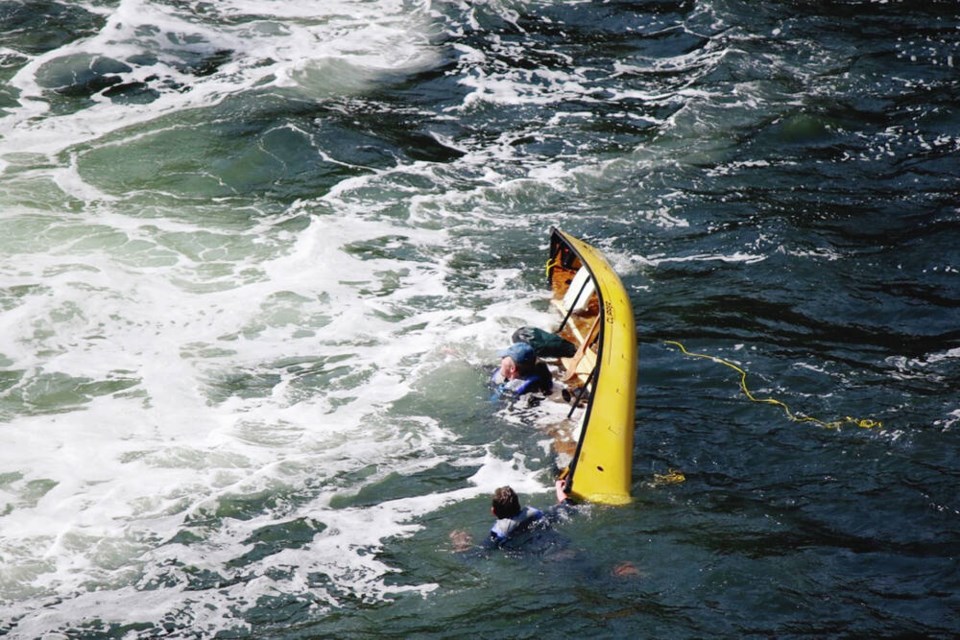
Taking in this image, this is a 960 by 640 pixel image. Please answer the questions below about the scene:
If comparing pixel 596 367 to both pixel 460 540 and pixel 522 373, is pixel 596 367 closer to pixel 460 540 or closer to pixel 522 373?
pixel 522 373

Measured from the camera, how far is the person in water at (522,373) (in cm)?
1041

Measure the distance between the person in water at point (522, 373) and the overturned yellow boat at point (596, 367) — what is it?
38 cm

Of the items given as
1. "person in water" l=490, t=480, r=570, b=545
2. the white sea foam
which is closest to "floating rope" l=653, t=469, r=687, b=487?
the white sea foam

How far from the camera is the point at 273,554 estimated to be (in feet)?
27.1

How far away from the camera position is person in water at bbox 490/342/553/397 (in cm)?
1041

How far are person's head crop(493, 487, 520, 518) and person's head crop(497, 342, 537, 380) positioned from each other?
2.54 metres

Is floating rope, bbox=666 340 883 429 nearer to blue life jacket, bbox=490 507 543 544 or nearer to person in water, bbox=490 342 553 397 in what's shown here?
person in water, bbox=490 342 553 397

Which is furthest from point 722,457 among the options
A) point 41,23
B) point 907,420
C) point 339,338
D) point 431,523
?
point 41,23

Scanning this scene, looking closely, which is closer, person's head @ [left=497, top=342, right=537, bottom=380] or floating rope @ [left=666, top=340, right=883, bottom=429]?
floating rope @ [left=666, top=340, right=883, bottom=429]

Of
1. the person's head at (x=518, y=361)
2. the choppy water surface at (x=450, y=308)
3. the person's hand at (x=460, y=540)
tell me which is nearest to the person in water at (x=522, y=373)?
the person's head at (x=518, y=361)

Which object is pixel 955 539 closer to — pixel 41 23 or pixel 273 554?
pixel 273 554

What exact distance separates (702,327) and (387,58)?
1130 centimetres

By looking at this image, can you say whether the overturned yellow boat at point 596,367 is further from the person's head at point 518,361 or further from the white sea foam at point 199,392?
the white sea foam at point 199,392

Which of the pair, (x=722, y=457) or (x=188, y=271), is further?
(x=188, y=271)
